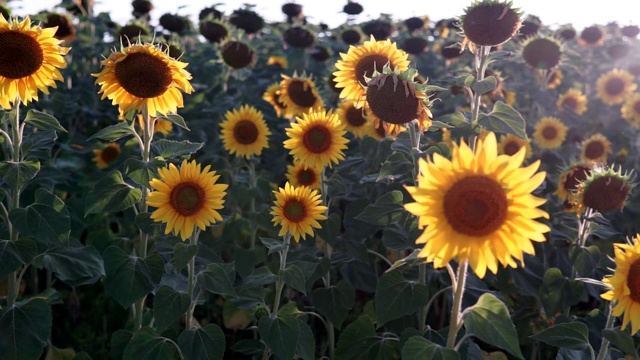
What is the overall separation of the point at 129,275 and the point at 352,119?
196 cm

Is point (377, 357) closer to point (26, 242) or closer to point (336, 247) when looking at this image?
point (336, 247)

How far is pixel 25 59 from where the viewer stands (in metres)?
2.47

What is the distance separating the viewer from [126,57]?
2545mm

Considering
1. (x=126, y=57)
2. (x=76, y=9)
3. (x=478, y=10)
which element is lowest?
(x=126, y=57)

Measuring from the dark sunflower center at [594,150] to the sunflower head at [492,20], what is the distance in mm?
2814

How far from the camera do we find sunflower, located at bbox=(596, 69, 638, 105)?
6.97 metres

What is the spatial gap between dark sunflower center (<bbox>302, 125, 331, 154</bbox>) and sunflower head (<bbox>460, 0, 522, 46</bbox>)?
2.91ft

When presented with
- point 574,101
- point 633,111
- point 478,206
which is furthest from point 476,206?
point 574,101

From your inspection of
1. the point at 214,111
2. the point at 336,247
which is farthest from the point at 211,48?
the point at 336,247

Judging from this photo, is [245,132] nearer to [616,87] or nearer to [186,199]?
[186,199]

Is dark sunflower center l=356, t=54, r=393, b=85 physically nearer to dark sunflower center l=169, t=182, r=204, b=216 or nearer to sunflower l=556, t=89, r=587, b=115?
dark sunflower center l=169, t=182, r=204, b=216

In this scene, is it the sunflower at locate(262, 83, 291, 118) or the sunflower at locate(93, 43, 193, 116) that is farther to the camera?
the sunflower at locate(262, 83, 291, 118)

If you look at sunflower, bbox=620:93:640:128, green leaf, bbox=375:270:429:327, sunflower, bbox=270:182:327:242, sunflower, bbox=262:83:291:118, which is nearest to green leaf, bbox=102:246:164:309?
sunflower, bbox=270:182:327:242

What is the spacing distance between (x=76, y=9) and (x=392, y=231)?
542 cm
